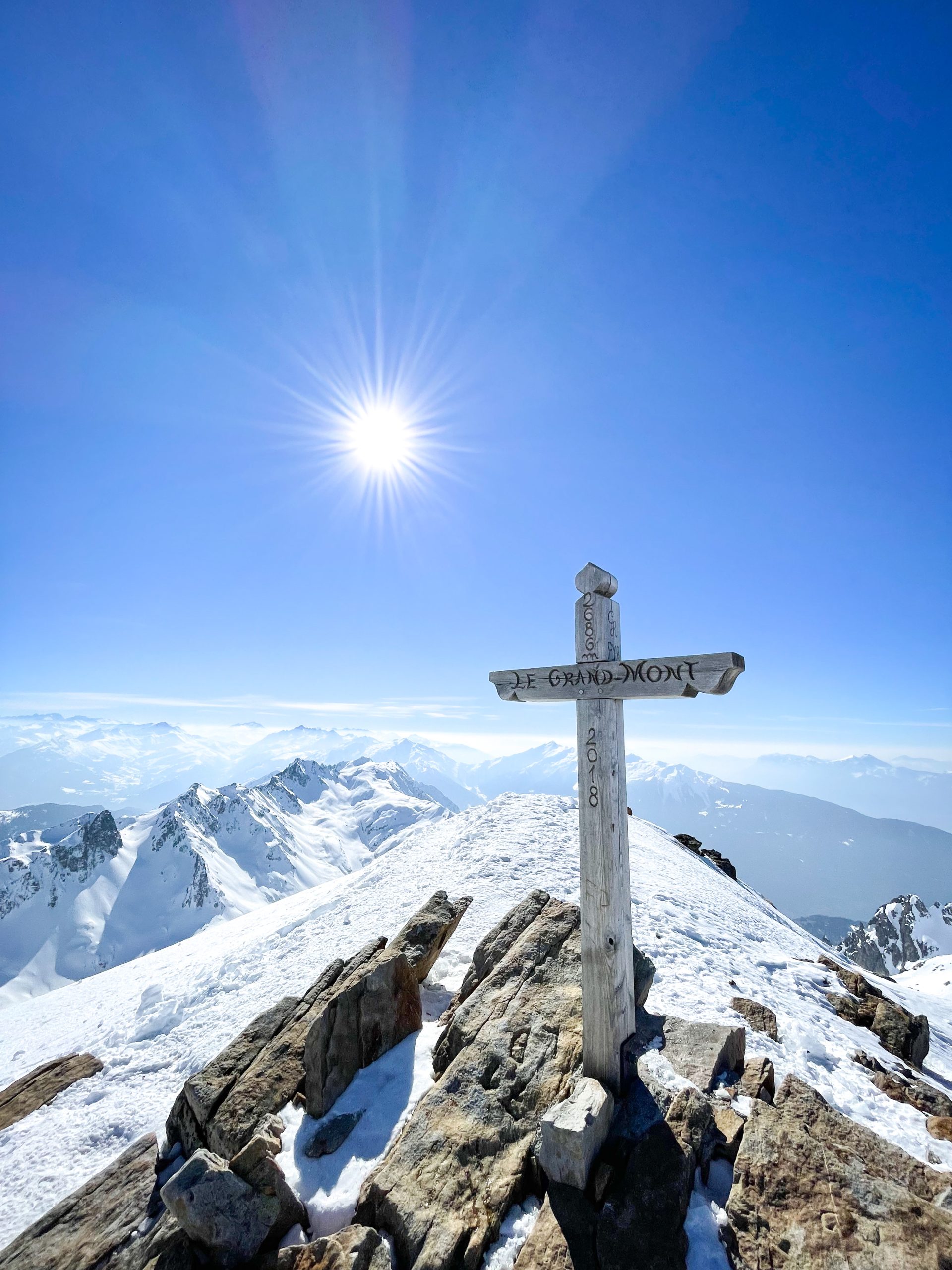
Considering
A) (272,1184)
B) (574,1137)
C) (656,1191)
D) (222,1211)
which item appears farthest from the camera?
(272,1184)

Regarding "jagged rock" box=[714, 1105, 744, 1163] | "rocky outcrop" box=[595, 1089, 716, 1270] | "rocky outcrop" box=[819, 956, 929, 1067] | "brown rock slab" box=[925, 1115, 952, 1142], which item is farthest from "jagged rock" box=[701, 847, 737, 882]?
"rocky outcrop" box=[595, 1089, 716, 1270]

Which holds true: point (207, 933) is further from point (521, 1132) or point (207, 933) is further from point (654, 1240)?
point (654, 1240)

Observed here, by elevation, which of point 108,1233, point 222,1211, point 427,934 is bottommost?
point 108,1233

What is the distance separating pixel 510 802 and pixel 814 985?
14.7m

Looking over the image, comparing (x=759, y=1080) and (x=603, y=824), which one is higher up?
(x=603, y=824)

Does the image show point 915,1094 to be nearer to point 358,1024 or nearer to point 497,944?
point 497,944

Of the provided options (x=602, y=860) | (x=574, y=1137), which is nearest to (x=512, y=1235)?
(x=574, y=1137)

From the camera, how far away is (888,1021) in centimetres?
1160

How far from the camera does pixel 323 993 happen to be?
10.3 m

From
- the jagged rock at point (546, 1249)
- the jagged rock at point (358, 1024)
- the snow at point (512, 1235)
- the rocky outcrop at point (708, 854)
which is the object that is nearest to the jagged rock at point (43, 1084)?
the jagged rock at point (358, 1024)

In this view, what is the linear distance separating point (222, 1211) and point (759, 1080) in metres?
6.97

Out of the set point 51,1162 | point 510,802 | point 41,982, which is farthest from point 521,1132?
point 41,982

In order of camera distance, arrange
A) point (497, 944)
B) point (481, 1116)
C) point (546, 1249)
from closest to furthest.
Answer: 1. point (546, 1249)
2. point (481, 1116)
3. point (497, 944)

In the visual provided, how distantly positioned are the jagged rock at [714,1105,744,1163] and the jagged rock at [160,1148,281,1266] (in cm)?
521
